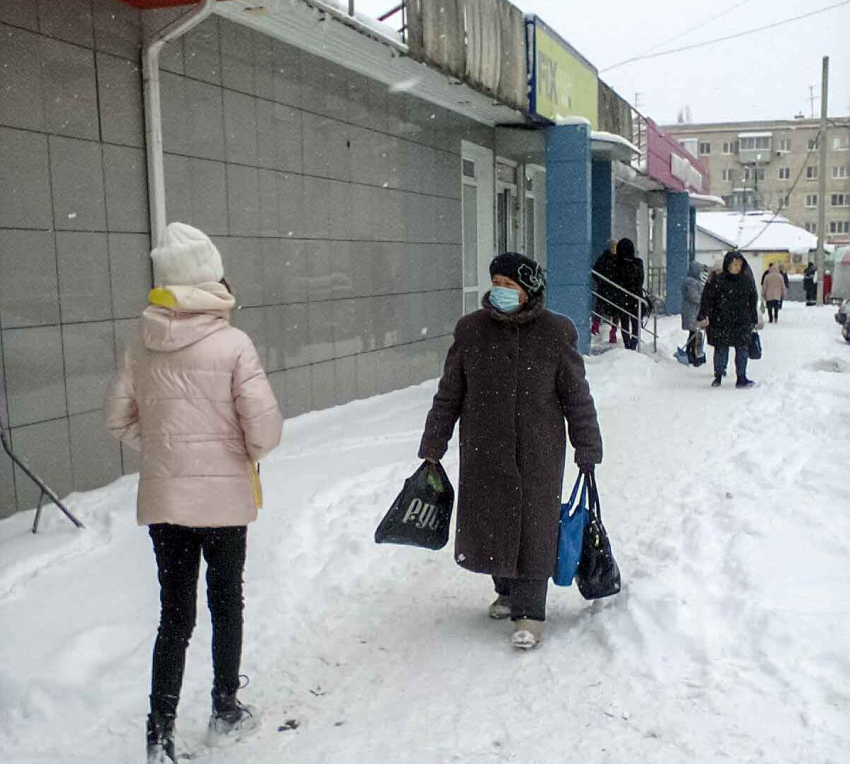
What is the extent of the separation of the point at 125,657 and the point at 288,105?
5098 millimetres

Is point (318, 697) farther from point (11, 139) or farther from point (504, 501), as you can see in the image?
point (11, 139)

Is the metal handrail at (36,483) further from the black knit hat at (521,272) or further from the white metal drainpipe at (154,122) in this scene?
the black knit hat at (521,272)

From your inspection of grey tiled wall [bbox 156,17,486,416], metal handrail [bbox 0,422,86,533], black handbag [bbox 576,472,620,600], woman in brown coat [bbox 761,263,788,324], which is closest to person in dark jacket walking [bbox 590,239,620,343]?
grey tiled wall [bbox 156,17,486,416]

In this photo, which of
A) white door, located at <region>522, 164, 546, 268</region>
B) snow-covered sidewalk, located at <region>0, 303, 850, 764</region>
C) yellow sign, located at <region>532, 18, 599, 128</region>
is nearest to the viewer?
snow-covered sidewalk, located at <region>0, 303, 850, 764</region>

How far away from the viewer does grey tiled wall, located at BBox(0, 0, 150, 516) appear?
4.88 metres

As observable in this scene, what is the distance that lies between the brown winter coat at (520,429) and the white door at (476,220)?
8094 mm

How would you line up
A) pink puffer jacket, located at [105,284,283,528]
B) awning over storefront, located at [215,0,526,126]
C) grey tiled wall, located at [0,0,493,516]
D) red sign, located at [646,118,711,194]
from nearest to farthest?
pink puffer jacket, located at [105,284,283,528] → grey tiled wall, located at [0,0,493,516] → awning over storefront, located at [215,0,526,126] → red sign, located at [646,118,711,194]

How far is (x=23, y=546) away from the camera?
4504mm

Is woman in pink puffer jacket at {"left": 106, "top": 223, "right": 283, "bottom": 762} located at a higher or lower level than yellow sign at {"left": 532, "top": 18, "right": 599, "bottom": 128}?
lower

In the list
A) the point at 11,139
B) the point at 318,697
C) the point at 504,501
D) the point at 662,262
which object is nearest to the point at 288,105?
the point at 11,139

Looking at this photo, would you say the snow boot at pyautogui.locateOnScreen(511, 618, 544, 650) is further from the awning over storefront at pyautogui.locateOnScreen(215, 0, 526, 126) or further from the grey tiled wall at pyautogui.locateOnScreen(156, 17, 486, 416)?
the awning over storefront at pyautogui.locateOnScreen(215, 0, 526, 126)

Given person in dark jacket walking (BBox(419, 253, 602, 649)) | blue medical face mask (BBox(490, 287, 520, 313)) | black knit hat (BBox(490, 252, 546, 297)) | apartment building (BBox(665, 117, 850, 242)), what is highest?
apartment building (BBox(665, 117, 850, 242))

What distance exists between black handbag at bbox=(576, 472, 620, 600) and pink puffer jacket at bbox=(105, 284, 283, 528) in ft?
4.95

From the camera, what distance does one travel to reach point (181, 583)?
2738mm
